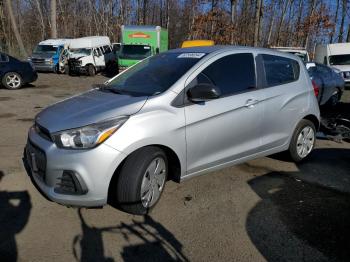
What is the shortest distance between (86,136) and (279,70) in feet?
9.98

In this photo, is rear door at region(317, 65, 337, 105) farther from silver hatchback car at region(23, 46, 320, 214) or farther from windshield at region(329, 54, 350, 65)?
windshield at region(329, 54, 350, 65)

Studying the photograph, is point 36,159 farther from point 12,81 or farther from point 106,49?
point 106,49

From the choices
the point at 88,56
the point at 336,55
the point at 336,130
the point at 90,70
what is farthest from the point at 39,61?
the point at 336,130

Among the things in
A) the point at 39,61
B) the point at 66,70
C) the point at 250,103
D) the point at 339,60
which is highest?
the point at 250,103

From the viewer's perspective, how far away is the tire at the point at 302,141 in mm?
5613

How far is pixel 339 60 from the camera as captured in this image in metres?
19.3

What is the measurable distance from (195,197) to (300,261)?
1516 mm

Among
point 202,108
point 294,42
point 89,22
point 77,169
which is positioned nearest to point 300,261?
point 202,108

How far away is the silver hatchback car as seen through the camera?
3613mm

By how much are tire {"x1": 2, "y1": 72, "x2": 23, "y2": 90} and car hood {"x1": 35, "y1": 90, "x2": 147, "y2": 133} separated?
1102 cm

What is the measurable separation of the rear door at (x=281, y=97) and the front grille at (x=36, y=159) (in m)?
2.73

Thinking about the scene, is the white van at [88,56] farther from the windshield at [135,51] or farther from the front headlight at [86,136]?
the front headlight at [86,136]

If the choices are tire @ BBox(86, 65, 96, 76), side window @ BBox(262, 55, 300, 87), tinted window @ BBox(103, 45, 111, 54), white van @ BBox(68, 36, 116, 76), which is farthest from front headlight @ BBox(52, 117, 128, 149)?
tinted window @ BBox(103, 45, 111, 54)

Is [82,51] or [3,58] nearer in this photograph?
[3,58]
